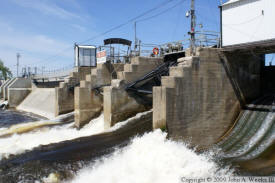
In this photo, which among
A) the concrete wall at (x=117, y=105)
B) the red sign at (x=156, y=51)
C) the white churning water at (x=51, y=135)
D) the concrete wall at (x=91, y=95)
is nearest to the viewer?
the white churning water at (x=51, y=135)

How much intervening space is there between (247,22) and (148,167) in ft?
32.0

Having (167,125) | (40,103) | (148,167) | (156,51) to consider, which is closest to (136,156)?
(148,167)

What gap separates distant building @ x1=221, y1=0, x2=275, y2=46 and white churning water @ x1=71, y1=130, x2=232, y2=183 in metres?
7.11

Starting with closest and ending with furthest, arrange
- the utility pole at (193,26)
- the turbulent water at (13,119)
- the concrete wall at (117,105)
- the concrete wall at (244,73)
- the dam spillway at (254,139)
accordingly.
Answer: the dam spillway at (254,139), the concrete wall at (244,73), the utility pole at (193,26), the concrete wall at (117,105), the turbulent water at (13,119)

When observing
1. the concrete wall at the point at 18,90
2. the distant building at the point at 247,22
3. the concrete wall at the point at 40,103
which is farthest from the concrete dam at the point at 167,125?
the concrete wall at the point at 18,90

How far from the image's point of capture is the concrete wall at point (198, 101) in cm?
1212

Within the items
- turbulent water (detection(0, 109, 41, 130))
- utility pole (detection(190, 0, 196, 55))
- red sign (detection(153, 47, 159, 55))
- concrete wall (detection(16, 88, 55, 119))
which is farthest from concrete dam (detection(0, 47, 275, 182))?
concrete wall (detection(16, 88, 55, 119))

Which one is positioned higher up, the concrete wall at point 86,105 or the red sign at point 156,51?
the red sign at point 156,51

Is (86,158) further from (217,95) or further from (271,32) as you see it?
(271,32)

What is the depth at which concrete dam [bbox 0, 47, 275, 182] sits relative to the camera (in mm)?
9195

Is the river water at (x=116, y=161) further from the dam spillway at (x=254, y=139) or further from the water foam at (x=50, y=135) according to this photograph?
the water foam at (x=50, y=135)

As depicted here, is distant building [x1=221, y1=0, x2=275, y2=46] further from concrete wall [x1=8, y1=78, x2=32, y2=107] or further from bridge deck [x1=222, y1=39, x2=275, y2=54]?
concrete wall [x1=8, y1=78, x2=32, y2=107]

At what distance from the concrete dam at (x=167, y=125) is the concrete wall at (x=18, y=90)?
23.7 meters

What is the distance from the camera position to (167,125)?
1200cm
